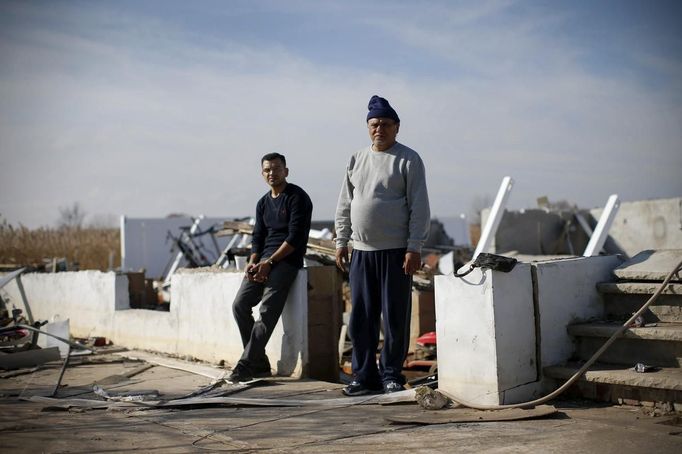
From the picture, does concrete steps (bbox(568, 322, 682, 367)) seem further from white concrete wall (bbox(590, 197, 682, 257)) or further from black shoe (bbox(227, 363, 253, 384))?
white concrete wall (bbox(590, 197, 682, 257))

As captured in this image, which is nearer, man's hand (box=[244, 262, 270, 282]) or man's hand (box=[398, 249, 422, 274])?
man's hand (box=[398, 249, 422, 274])

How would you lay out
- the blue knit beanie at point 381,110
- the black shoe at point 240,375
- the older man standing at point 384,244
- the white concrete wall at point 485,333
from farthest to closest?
the black shoe at point 240,375
the blue knit beanie at point 381,110
the older man standing at point 384,244
the white concrete wall at point 485,333

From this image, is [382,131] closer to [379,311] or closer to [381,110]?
[381,110]

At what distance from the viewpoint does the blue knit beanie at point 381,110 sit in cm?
495

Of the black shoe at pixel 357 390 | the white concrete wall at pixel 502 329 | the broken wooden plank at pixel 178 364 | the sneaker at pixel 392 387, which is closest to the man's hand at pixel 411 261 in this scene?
the white concrete wall at pixel 502 329

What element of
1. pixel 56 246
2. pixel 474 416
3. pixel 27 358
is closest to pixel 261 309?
pixel 474 416

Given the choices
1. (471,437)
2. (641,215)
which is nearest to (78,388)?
(471,437)

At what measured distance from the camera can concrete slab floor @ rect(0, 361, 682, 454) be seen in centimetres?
342

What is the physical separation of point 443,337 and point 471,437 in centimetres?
98

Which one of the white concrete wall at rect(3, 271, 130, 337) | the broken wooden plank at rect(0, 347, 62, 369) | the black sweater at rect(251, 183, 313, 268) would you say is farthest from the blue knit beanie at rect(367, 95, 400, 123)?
the white concrete wall at rect(3, 271, 130, 337)

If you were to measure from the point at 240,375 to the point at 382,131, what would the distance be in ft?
7.71

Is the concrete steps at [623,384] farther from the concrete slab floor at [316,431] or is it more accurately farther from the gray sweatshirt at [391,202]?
the gray sweatshirt at [391,202]

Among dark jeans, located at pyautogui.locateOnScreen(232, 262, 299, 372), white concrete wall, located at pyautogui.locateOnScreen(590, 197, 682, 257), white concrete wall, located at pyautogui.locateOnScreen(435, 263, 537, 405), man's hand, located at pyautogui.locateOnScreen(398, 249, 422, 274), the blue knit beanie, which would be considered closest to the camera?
white concrete wall, located at pyautogui.locateOnScreen(435, 263, 537, 405)

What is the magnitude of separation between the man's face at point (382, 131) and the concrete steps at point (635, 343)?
186 cm
